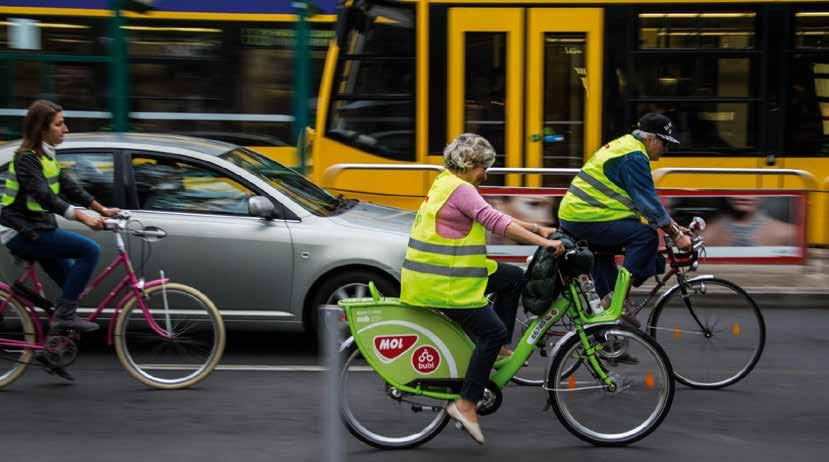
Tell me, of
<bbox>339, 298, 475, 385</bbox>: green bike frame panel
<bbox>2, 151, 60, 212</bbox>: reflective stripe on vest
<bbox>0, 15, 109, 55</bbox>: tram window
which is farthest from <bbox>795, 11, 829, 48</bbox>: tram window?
<bbox>2, 151, 60, 212</bbox>: reflective stripe on vest

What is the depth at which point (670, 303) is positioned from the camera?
6.59 metres

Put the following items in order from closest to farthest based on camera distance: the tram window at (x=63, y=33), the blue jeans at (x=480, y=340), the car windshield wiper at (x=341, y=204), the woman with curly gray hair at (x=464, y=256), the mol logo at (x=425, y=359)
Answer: the woman with curly gray hair at (x=464, y=256)
the blue jeans at (x=480, y=340)
the mol logo at (x=425, y=359)
the car windshield wiper at (x=341, y=204)
the tram window at (x=63, y=33)

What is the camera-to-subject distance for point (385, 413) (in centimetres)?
546

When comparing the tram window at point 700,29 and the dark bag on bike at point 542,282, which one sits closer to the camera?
the dark bag on bike at point 542,282

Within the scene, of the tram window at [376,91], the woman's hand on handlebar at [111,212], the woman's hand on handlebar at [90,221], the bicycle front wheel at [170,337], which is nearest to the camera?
the woman's hand on handlebar at [90,221]

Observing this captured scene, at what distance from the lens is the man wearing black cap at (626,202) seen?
20.7 ft

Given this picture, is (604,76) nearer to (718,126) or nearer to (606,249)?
(718,126)

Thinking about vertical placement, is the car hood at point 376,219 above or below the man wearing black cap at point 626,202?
below

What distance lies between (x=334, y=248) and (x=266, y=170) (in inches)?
38.1

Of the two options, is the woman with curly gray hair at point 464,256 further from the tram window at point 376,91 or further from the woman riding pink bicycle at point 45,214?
the tram window at point 376,91

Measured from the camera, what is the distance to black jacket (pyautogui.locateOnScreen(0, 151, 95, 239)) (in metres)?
6.23

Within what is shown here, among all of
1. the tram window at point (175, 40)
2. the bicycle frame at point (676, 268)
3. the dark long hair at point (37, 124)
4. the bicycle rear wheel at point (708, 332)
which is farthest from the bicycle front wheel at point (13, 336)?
the tram window at point (175, 40)

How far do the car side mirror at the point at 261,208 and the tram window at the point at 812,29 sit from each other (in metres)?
6.88

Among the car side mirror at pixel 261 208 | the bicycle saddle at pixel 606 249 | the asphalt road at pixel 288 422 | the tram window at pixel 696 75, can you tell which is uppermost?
the tram window at pixel 696 75
